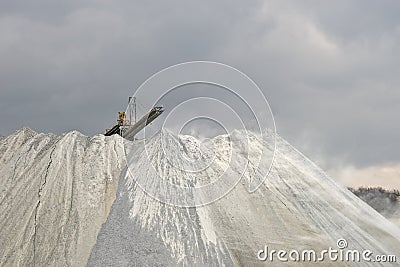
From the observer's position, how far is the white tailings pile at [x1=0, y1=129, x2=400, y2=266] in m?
24.3

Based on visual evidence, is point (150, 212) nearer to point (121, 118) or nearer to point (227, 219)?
point (227, 219)

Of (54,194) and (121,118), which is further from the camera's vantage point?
(121,118)

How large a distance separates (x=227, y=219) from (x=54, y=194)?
29.4ft

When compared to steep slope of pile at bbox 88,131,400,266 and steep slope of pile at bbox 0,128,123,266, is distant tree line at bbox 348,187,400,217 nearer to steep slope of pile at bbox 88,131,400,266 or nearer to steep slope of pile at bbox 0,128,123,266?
steep slope of pile at bbox 88,131,400,266

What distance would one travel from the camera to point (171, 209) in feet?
87.5

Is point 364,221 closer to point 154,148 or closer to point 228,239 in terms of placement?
point 228,239

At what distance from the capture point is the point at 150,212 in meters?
26.2

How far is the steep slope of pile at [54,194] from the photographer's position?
80.2 ft

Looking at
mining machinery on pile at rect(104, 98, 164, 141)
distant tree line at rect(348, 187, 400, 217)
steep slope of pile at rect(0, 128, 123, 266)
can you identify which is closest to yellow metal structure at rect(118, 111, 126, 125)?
mining machinery on pile at rect(104, 98, 164, 141)

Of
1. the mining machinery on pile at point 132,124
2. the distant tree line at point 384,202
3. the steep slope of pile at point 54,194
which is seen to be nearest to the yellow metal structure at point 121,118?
the mining machinery on pile at point 132,124

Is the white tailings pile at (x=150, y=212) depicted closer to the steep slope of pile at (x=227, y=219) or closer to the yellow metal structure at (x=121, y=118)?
the steep slope of pile at (x=227, y=219)

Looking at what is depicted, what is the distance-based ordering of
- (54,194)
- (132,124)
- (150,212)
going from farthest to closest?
(132,124) < (54,194) < (150,212)

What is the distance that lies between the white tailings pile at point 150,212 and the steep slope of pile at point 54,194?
6cm

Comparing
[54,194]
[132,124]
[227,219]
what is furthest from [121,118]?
[227,219]
